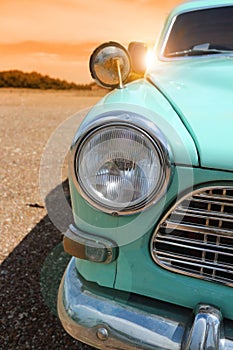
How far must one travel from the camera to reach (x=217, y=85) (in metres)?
1.77

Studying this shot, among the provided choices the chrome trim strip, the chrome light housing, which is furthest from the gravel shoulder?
the chrome trim strip

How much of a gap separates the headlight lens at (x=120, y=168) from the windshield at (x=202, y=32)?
4.54 feet

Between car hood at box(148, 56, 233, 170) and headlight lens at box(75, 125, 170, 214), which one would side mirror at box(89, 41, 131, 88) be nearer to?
car hood at box(148, 56, 233, 170)

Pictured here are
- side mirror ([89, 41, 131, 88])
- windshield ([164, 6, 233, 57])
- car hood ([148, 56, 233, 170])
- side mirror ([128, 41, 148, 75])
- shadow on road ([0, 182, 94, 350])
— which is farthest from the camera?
side mirror ([128, 41, 148, 75])

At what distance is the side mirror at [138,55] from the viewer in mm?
2738

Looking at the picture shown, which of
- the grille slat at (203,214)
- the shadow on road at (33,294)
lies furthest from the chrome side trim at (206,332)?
the shadow on road at (33,294)

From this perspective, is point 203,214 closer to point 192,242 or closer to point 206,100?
point 192,242

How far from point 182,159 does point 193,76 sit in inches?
30.8

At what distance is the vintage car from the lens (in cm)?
135

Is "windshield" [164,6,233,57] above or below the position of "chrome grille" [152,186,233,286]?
above

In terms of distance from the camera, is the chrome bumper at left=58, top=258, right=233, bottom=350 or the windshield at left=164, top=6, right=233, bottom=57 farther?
the windshield at left=164, top=6, right=233, bottom=57

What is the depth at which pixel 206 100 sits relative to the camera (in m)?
1.59

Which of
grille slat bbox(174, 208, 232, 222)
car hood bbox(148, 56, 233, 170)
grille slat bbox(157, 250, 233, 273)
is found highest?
car hood bbox(148, 56, 233, 170)

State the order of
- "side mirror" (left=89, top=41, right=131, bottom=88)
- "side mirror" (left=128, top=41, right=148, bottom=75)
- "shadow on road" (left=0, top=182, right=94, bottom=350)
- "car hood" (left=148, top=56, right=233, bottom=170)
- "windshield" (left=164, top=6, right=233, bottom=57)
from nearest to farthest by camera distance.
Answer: "car hood" (left=148, top=56, right=233, bottom=170)
"side mirror" (left=89, top=41, right=131, bottom=88)
"shadow on road" (left=0, top=182, right=94, bottom=350)
"windshield" (left=164, top=6, right=233, bottom=57)
"side mirror" (left=128, top=41, right=148, bottom=75)
